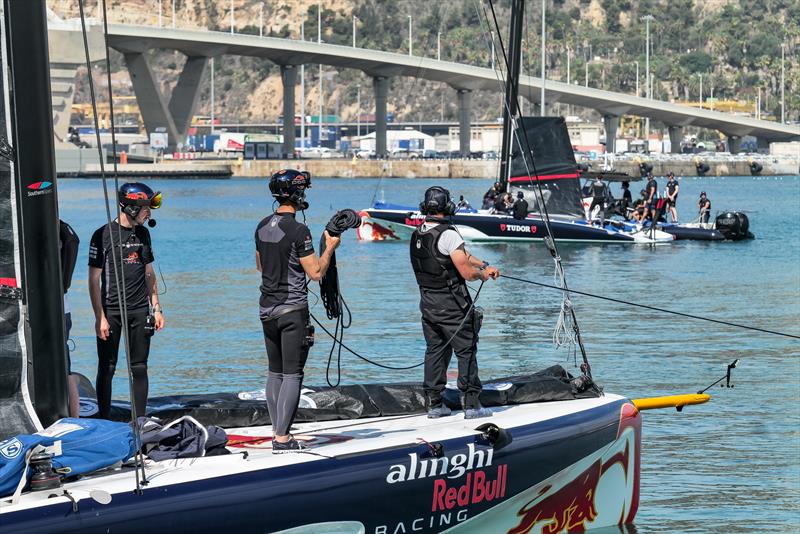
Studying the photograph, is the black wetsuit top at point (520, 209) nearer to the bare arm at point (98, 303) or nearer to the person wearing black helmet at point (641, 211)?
the person wearing black helmet at point (641, 211)

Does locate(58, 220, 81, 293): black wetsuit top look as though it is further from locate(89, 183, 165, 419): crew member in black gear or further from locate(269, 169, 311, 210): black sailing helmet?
locate(269, 169, 311, 210): black sailing helmet

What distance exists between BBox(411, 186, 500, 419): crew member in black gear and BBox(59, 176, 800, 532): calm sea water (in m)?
1.72

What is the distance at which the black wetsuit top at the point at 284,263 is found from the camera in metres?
7.52

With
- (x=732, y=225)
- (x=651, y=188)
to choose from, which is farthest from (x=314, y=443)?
(x=732, y=225)

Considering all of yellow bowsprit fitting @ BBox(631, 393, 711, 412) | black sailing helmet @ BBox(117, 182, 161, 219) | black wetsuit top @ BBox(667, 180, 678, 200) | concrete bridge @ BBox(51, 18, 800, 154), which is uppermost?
concrete bridge @ BBox(51, 18, 800, 154)

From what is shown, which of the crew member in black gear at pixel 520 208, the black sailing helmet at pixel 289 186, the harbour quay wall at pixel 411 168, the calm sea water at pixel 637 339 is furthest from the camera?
the harbour quay wall at pixel 411 168

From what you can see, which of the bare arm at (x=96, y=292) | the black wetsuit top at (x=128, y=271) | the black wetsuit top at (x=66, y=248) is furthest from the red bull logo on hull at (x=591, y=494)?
the black wetsuit top at (x=66, y=248)

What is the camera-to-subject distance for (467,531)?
7.79 metres

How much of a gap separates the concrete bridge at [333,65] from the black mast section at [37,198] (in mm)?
100657

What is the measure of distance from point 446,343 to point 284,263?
1.31m

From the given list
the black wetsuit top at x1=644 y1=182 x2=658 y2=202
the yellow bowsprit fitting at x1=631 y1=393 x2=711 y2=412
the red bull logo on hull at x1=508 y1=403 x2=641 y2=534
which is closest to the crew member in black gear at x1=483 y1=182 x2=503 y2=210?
the black wetsuit top at x1=644 y1=182 x2=658 y2=202

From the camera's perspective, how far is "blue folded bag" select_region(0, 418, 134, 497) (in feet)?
20.8

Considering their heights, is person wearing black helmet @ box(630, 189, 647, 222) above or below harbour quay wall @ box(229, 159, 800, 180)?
above

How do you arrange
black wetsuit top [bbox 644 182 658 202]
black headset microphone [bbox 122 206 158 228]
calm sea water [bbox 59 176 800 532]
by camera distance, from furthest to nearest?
black wetsuit top [bbox 644 182 658 202] → calm sea water [bbox 59 176 800 532] → black headset microphone [bbox 122 206 158 228]
